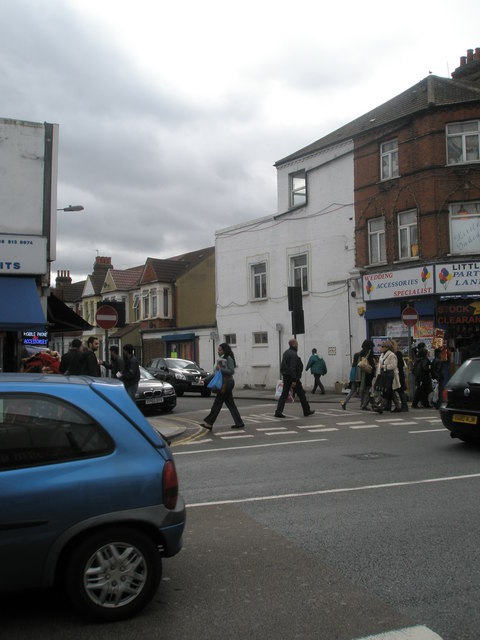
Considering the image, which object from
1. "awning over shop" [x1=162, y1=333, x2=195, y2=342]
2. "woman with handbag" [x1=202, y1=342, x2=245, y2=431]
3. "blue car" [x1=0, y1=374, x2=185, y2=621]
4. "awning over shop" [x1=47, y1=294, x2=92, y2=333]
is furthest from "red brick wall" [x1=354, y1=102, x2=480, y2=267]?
"blue car" [x1=0, y1=374, x2=185, y2=621]

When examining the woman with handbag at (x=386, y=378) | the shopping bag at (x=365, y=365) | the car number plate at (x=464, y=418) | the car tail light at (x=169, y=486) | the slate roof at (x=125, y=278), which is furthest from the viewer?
the slate roof at (x=125, y=278)

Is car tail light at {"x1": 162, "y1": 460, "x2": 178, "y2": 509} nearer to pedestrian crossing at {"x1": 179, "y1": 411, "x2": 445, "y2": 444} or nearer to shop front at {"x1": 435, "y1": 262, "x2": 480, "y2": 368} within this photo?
pedestrian crossing at {"x1": 179, "y1": 411, "x2": 445, "y2": 444}

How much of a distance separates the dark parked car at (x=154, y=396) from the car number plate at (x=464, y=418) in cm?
907

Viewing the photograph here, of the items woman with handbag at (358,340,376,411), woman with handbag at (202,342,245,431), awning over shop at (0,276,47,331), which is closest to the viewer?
awning over shop at (0,276,47,331)

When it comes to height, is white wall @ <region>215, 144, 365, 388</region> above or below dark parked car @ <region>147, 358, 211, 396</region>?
above

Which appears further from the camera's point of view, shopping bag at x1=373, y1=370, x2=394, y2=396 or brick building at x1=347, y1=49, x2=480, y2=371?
brick building at x1=347, y1=49, x2=480, y2=371

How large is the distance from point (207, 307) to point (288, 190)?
19.9 m

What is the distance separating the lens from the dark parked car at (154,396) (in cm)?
1702

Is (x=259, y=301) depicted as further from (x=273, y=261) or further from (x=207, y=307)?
(x=207, y=307)

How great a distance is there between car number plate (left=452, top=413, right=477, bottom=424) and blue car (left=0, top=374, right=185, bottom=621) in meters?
6.89

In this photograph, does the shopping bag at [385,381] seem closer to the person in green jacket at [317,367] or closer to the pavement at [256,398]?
the pavement at [256,398]

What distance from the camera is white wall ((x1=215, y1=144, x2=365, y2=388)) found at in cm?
2553

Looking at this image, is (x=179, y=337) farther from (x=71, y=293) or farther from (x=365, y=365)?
(x=71, y=293)

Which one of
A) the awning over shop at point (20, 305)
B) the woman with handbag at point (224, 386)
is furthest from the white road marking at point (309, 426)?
the awning over shop at point (20, 305)
